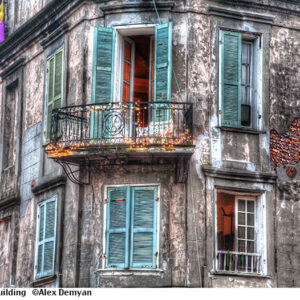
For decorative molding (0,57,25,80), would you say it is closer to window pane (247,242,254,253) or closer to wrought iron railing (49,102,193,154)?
wrought iron railing (49,102,193,154)

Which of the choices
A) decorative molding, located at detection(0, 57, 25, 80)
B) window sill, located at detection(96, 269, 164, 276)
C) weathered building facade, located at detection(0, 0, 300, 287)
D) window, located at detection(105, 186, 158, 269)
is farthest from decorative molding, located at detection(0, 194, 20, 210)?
window sill, located at detection(96, 269, 164, 276)

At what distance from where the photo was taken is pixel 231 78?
64.2ft

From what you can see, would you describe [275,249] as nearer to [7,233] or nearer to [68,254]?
[68,254]

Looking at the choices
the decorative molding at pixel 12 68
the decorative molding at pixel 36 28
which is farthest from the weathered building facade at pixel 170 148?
the decorative molding at pixel 12 68

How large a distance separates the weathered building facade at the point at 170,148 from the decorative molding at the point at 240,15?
0.03 m

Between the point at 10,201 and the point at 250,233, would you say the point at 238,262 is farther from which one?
the point at 10,201

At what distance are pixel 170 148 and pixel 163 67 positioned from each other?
2013mm

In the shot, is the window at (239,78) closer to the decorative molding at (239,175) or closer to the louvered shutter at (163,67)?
the decorative molding at (239,175)

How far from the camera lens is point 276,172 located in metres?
19.5

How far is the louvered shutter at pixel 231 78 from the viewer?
764 inches

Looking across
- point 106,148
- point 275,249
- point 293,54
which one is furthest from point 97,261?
point 293,54

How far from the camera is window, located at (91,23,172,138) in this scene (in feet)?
62.1

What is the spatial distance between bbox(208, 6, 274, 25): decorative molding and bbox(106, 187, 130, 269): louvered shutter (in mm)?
4367

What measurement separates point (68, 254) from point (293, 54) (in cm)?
678
